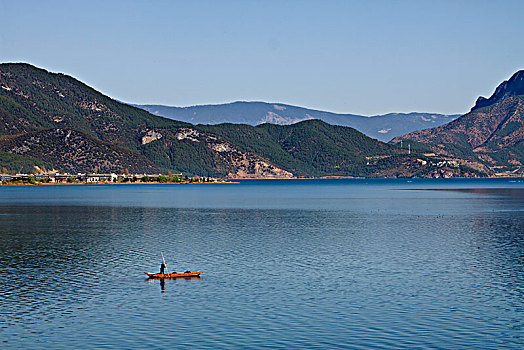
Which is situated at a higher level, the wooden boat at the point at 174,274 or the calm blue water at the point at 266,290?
the wooden boat at the point at 174,274

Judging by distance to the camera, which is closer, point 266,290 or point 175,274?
point 266,290

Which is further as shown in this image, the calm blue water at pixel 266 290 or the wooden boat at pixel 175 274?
the wooden boat at pixel 175 274

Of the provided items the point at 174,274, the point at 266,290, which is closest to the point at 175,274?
the point at 174,274

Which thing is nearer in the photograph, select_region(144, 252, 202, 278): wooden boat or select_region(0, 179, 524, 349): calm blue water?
select_region(0, 179, 524, 349): calm blue water

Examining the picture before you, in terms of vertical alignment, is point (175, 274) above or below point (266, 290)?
above

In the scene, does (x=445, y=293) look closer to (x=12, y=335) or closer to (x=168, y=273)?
(x=168, y=273)

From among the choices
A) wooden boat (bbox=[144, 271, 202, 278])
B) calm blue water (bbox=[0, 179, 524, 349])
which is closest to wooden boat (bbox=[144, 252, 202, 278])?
wooden boat (bbox=[144, 271, 202, 278])

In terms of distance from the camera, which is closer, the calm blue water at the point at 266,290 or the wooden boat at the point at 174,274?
the calm blue water at the point at 266,290

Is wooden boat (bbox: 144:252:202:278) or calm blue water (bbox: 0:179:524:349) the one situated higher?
wooden boat (bbox: 144:252:202:278)

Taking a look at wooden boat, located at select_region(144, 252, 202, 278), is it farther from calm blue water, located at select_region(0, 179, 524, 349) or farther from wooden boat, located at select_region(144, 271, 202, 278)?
calm blue water, located at select_region(0, 179, 524, 349)

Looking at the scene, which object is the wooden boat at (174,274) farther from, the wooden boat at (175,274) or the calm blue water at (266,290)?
the calm blue water at (266,290)

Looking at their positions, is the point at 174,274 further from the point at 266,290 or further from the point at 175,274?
the point at 266,290

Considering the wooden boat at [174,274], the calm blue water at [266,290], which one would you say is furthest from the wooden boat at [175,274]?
the calm blue water at [266,290]

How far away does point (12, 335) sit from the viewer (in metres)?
42.2
